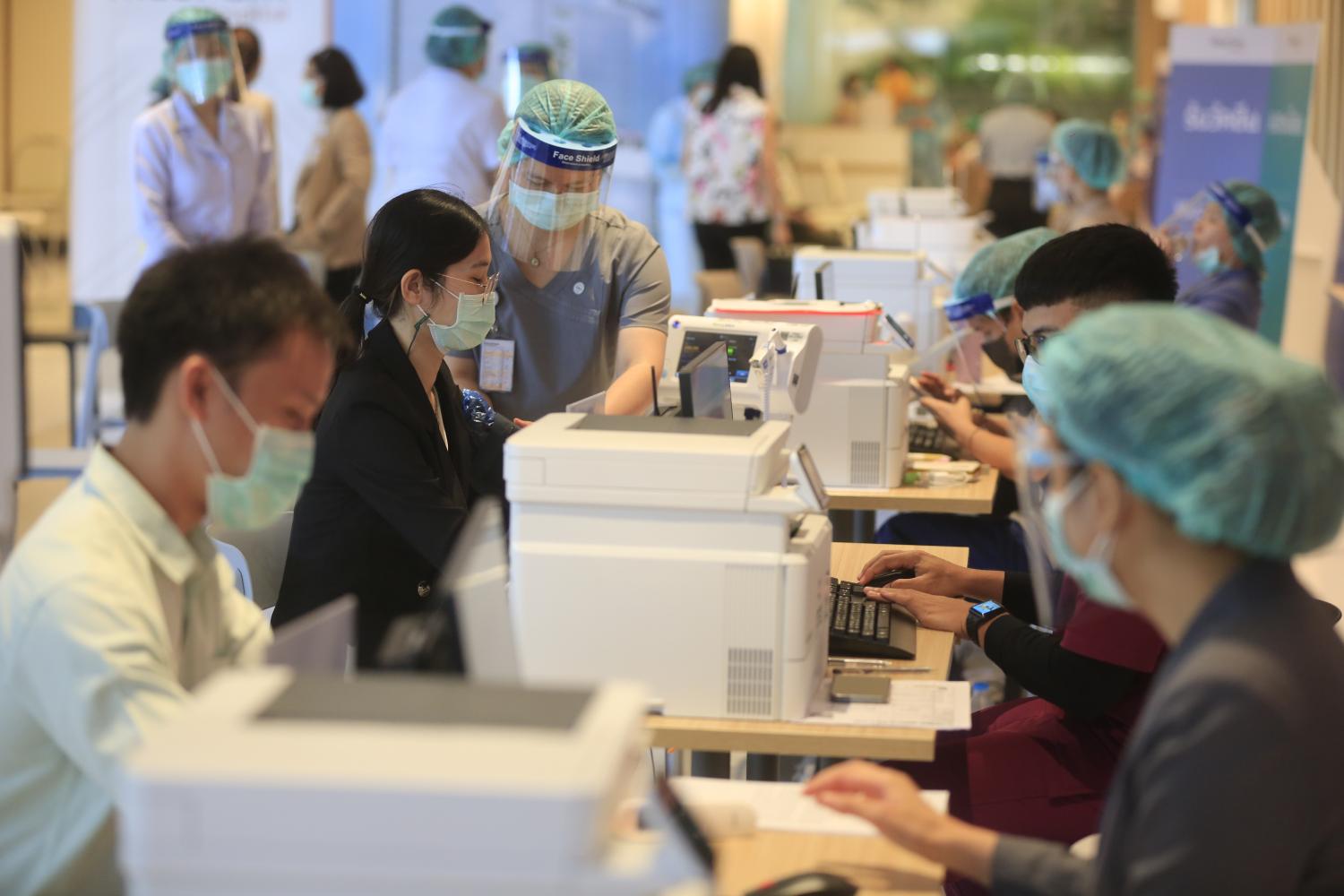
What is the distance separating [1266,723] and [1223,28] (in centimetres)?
714

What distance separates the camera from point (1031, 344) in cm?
305

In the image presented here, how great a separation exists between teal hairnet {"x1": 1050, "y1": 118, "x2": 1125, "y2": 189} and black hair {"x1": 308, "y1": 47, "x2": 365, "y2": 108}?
118 inches

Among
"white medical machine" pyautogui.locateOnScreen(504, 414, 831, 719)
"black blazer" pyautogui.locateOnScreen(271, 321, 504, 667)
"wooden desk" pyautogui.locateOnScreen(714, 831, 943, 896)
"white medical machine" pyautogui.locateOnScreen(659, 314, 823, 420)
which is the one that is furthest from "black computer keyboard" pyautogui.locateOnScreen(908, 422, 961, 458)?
"wooden desk" pyautogui.locateOnScreen(714, 831, 943, 896)

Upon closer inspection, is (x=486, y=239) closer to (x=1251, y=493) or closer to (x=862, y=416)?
(x=862, y=416)

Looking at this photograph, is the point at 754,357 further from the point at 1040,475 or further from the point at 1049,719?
the point at 1040,475

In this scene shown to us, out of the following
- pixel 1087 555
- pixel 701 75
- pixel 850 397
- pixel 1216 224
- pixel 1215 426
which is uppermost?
pixel 701 75

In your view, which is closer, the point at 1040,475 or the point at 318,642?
the point at 318,642

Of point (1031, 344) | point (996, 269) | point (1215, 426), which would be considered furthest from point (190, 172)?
point (1215, 426)

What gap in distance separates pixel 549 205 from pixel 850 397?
0.81 metres

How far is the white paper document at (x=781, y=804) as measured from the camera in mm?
1725

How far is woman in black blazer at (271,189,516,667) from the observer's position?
2611 mm

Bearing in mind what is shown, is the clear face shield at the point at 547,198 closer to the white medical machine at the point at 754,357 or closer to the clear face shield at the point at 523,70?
the white medical machine at the point at 754,357

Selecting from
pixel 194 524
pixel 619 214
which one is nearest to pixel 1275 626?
pixel 194 524

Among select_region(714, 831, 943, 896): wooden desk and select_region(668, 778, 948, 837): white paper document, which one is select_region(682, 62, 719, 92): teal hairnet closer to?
select_region(668, 778, 948, 837): white paper document
